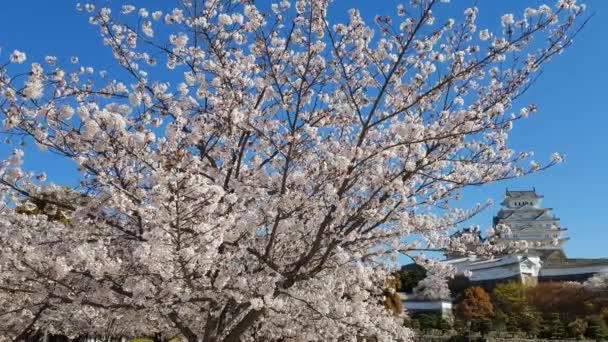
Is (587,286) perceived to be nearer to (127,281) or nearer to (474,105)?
(474,105)

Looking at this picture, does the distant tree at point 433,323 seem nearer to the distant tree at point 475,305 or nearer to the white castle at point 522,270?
the distant tree at point 475,305

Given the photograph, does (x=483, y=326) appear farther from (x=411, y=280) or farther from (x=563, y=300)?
(x=411, y=280)

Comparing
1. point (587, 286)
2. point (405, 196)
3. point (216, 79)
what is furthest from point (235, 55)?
point (587, 286)

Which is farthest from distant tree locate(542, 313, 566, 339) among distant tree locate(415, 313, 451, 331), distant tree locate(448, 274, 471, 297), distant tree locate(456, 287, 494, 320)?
distant tree locate(448, 274, 471, 297)

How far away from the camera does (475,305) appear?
36031mm

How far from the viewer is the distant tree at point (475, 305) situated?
35.0 metres

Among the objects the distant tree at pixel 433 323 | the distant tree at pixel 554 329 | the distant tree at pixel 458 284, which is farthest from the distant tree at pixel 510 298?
the distant tree at pixel 458 284

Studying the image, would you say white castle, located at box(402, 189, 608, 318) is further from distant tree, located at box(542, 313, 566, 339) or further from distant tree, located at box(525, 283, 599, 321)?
distant tree, located at box(542, 313, 566, 339)

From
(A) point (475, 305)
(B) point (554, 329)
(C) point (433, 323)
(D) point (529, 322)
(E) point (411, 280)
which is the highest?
(E) point (411, 280)

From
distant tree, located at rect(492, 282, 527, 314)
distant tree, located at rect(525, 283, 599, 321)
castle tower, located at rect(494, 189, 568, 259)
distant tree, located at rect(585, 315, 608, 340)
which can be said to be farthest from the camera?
castle tower, located at rect(494, 189, 568, 259)

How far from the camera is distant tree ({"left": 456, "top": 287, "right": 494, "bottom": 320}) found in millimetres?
35037

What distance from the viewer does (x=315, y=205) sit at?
582cm

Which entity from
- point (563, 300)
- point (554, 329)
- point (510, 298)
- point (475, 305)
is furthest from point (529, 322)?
point (563, 300)

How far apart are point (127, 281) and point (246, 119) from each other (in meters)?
2.01
